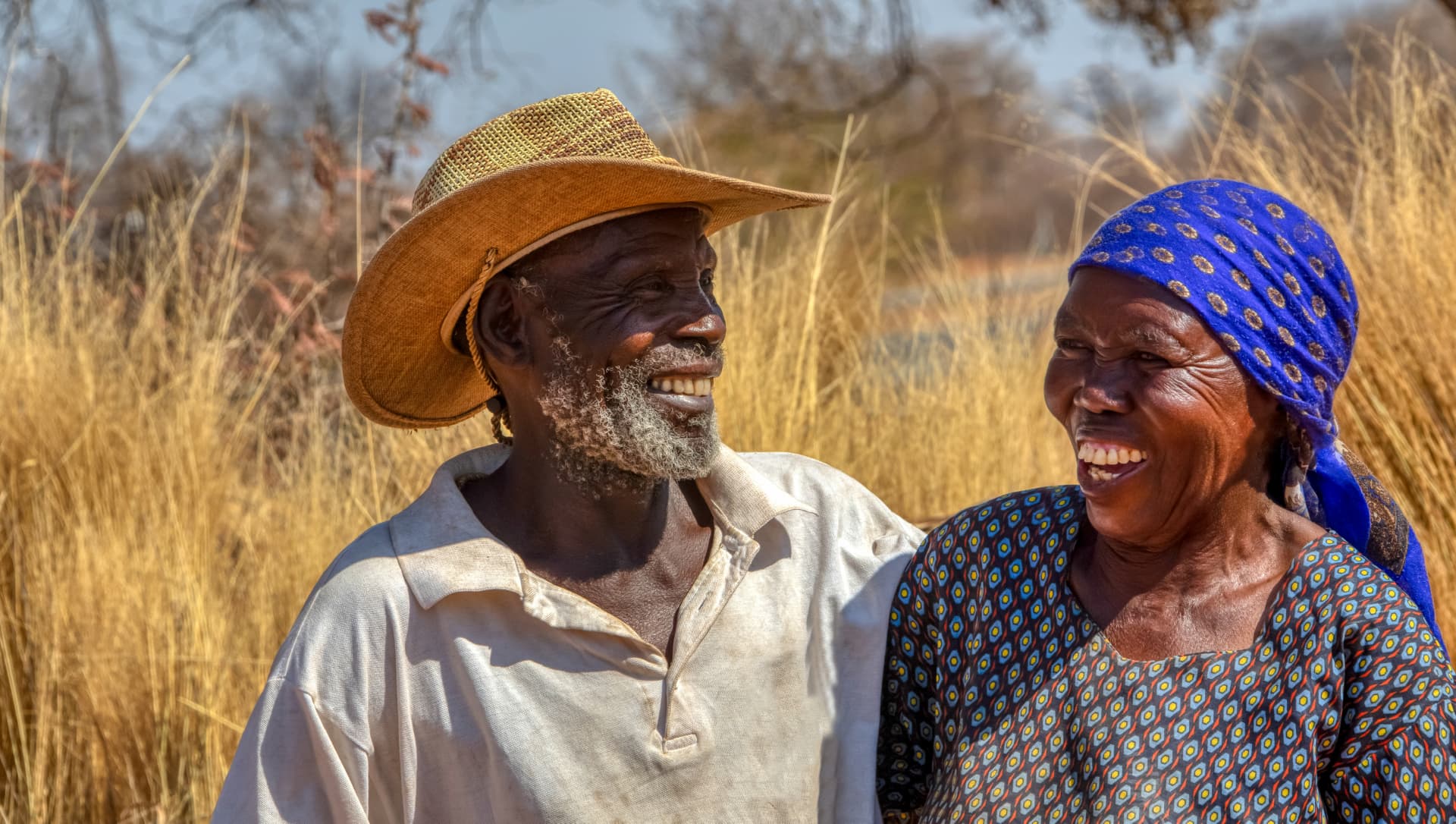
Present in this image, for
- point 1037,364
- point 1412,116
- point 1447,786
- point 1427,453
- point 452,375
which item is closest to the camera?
point 1447,786

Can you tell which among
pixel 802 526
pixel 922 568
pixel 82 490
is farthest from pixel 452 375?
pixel 82 490

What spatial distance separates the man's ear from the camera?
262 cm

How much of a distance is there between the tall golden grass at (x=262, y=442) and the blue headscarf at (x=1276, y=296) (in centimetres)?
181

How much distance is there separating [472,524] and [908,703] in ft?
2.67

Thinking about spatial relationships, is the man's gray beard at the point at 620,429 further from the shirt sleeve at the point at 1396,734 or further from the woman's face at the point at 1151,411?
the shirt sleeve at the point at 1396,734

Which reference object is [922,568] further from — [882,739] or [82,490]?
[82,490]

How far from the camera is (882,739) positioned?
8.30 feet

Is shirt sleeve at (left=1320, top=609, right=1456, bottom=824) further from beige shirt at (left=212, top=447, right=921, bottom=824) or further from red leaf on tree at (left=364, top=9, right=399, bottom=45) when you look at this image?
red leaf on tree at (left=364, top=9, right=399, bottom=45)

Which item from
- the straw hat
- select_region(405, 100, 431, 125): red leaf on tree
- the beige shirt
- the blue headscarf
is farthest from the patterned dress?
select_region(405, 100, 431, 125): red leaf on tree

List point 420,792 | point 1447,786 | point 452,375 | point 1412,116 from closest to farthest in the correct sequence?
point 1447,786 → point 420,792 → point 452,375 → point 1412,116

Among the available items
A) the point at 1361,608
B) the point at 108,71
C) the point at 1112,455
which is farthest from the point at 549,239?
the point at 108,71

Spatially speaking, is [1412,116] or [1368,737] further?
[1412,116]

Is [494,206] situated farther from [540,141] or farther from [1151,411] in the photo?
[1151,411]

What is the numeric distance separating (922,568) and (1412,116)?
3.08 metres
